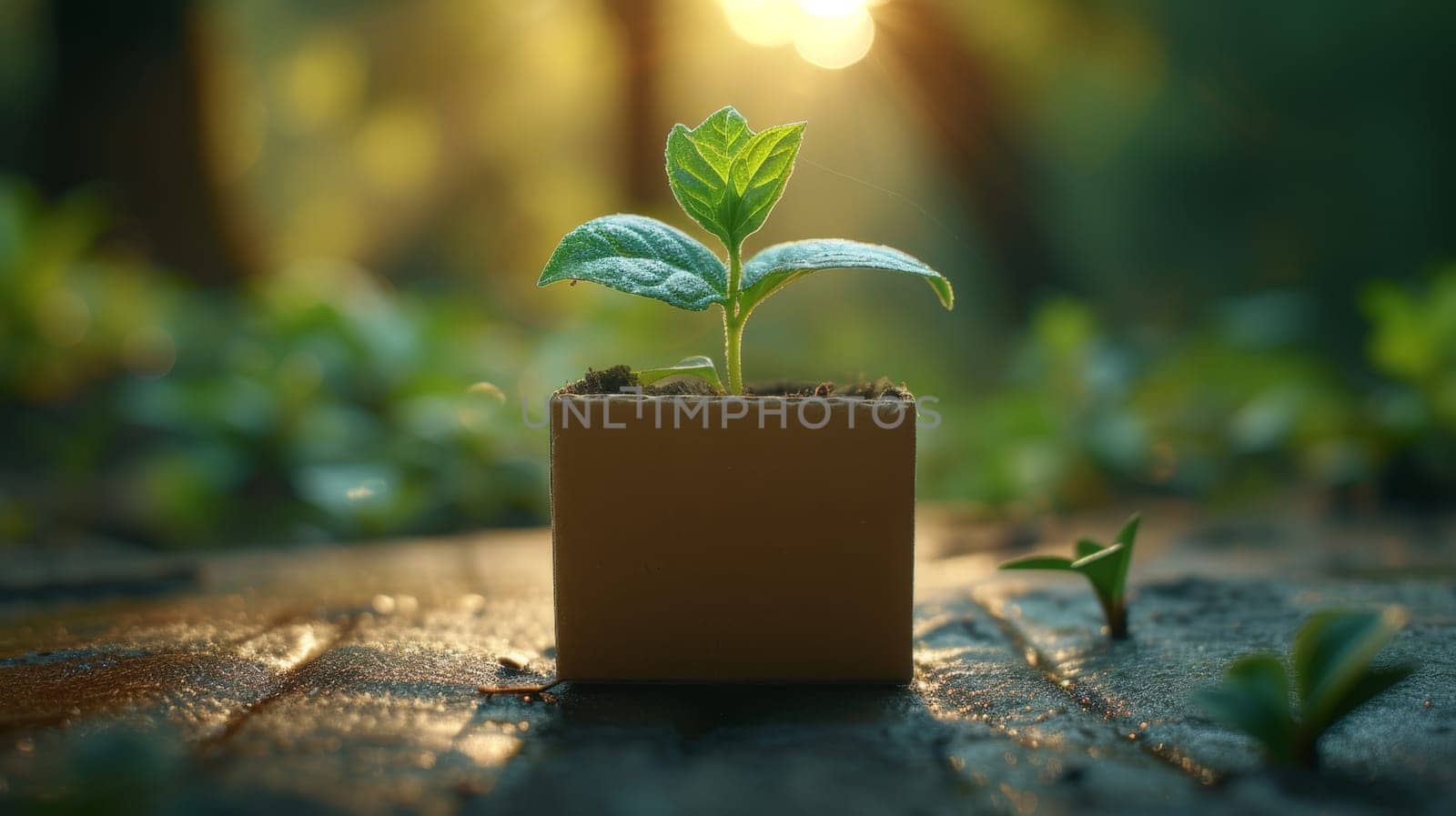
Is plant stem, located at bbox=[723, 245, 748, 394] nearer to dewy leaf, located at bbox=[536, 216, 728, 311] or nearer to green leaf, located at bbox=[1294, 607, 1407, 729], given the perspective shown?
dewy leaf, located at bbox=[536, 216, 728, 311]

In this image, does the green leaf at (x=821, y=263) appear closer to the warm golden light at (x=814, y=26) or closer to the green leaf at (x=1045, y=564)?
the green leaf at (x=1045, y=564)

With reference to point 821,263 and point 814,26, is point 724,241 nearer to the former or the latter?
point 821,263

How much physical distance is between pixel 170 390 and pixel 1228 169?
4.01m

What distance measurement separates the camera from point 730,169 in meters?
1.02

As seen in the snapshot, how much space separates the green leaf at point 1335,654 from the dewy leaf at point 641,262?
23.7 inches

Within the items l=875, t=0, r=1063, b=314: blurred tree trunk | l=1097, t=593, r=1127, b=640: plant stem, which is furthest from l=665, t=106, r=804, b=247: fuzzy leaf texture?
l=875, t=0, r=1063, b=314: blurred tree trunk

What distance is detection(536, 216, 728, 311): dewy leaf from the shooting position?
935 mm

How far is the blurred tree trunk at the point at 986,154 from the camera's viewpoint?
375cm

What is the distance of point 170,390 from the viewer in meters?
2.57

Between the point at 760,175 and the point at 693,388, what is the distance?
24 cm

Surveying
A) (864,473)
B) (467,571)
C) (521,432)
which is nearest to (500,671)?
(864,473)

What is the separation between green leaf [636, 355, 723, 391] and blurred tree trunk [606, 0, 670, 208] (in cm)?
282

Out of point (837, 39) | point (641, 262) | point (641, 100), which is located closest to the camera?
point (641, 262)

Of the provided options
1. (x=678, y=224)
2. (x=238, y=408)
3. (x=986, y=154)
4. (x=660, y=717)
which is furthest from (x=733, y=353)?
(x=986, y=154)
